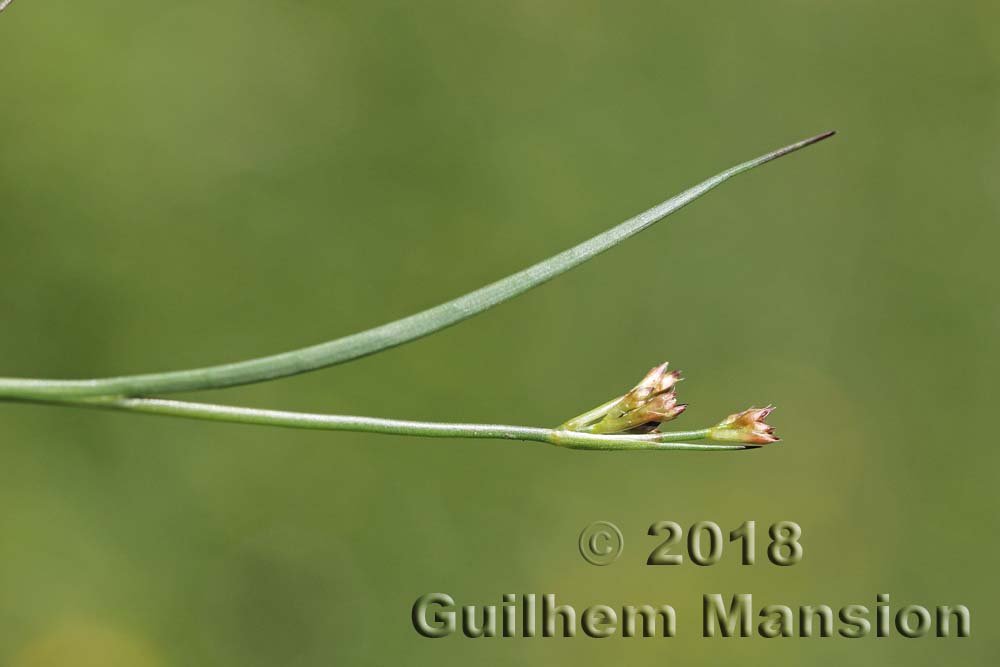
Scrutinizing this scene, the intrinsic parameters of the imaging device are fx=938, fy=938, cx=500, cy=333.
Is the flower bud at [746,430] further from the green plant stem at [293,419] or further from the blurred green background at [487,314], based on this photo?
the blurred green background at [487,314]

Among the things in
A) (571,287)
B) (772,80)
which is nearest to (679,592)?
(571,287)

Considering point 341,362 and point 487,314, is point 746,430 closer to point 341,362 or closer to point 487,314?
point 341,362

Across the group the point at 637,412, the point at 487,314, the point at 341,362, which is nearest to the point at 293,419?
the point at 341,362

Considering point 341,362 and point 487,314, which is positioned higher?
point 487,314

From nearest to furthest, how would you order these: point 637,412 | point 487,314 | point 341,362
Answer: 1. point 341,362
2. point 637,412
3. point 487,314

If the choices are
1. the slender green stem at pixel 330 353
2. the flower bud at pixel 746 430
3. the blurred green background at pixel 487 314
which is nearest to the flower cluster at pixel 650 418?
the flower bud at pixel 746 430

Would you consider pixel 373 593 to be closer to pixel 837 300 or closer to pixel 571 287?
pixel 571 287

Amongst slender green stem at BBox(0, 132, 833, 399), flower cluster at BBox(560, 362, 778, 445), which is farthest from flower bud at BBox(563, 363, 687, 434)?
slender green stem at BBox(0, 132, 833, 399)

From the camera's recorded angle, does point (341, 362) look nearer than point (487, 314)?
Yes


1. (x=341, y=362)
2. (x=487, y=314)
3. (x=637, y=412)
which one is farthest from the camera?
(x=487, y=314)
